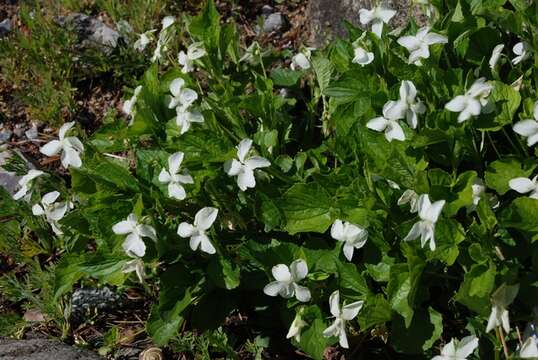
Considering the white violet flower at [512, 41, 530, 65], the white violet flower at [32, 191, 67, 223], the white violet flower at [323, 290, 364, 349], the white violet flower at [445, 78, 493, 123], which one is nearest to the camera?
the white violet flower at [445, 78, 493, 123]

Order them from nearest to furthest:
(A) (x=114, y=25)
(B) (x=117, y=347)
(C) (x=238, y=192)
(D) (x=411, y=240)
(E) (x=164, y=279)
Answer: (D) (x=411, y=240) < (E) (x=164, y=279) < (C) (x=238, y=192) < (B) (x=117, y=347) < (A) (x=114, y=25)

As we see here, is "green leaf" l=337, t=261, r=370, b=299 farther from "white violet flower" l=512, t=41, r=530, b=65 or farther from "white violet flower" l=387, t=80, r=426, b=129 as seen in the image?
"white violet flower" l=512, t=41, r=530, b=65

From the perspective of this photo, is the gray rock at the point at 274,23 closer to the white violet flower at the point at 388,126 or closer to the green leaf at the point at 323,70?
the green leaf at the point at 323,70

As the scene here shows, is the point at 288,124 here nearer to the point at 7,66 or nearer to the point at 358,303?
the point at 358,303

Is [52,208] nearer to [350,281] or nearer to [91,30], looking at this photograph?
[350,281]

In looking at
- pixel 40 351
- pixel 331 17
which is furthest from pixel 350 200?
pixel 331 17

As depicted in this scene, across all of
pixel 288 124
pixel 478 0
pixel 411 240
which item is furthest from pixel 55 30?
pixel 411 240

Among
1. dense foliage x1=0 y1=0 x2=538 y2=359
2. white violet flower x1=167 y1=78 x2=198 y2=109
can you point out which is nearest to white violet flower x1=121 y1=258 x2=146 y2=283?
dense foliage x1=0 y1=0 x2=538 y2=359
